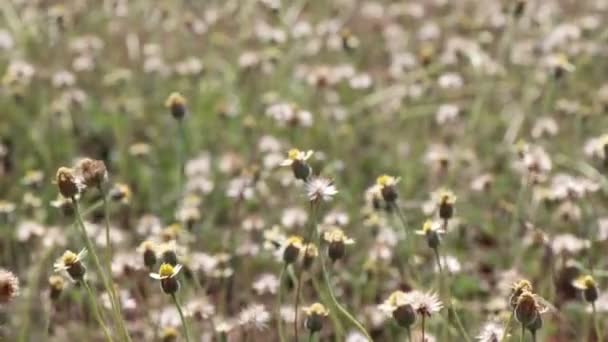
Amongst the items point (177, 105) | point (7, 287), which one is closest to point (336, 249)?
point (7, 287)

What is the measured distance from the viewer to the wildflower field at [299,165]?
2.17 metres

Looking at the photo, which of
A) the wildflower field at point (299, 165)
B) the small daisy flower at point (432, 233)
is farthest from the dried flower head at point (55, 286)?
the small daisy flower at point (432, 233)

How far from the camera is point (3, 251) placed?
2670 mm

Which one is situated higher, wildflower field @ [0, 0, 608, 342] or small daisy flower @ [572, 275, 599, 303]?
wildflower field @ [0, 0, 608, 342]

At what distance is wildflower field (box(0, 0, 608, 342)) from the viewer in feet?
7.11

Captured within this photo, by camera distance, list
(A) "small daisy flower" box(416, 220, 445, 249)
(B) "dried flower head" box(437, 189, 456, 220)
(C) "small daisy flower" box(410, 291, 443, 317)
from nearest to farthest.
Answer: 1. (C) "small daisy flower" box(410, 291, 443, 317)
2. (A) "small daisy flower" box(416, 220, 445, 249)
3. (B) "dried flower head" box(437, 189, 456, 220)

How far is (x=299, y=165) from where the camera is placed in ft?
5.70

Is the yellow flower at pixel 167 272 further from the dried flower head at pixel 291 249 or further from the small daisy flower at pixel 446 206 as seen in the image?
the small daisy flower at pixel 446 206

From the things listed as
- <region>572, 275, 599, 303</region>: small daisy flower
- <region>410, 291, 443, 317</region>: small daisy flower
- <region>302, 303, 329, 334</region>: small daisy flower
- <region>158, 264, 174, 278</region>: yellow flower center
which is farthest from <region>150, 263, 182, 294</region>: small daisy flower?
<region>572, 275, 599, 303</region>: small daisy flower

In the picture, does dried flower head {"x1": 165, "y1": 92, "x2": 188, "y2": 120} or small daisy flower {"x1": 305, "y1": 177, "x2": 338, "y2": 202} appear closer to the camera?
small daisy flower {"x1": 305, "y1": 177, "x2": 338, "y2": 202}

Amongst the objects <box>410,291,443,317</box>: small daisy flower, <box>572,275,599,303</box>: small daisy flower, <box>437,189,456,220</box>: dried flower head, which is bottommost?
<box>410,291,443,317</box>: small daisy flower

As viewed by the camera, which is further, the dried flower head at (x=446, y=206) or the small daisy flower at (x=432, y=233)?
the dried flower head at (x=446, y=206)

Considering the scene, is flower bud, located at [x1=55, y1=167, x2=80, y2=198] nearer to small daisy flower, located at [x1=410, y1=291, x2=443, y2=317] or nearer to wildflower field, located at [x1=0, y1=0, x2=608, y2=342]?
wildflower field, located at [x1=0, y1=0, x2=608, y2=342]

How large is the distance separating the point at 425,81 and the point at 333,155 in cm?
36
